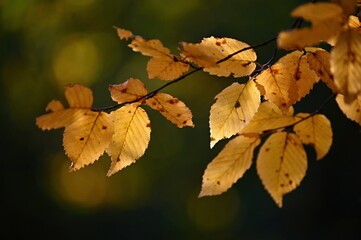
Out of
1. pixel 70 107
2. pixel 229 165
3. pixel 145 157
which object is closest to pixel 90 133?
pixel 70 107

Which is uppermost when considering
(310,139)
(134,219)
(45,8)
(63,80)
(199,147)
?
(310,139)

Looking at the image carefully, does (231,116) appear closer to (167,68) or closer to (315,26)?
(167,68)

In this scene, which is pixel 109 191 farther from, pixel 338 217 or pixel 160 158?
pixel 338 217

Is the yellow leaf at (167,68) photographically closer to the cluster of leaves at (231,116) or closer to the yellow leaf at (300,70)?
the cluster of leaves at (231,116)

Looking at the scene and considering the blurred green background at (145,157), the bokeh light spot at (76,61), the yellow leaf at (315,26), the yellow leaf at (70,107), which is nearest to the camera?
the yellow leaf at (315,26)

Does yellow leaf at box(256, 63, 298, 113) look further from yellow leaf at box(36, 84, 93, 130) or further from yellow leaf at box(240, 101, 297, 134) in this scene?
yellow leaf at box(36, 84, 93, 130)

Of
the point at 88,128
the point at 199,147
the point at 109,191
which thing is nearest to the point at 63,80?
the point at 109,191

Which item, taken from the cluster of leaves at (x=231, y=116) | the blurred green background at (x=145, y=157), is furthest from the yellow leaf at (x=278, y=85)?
the blurred green background at (x=145, y=157)
